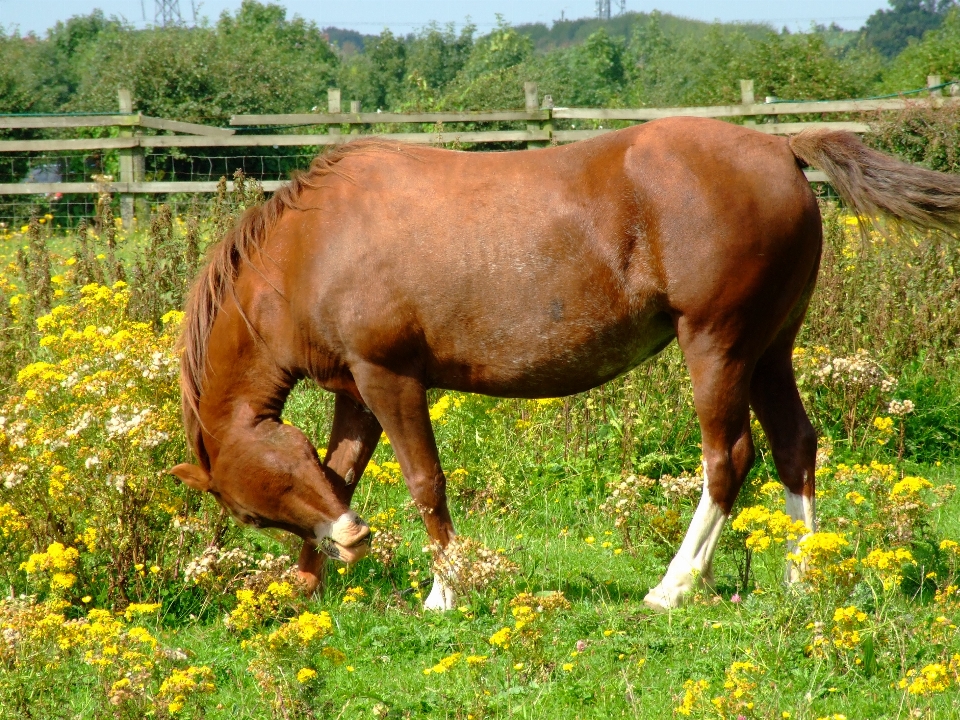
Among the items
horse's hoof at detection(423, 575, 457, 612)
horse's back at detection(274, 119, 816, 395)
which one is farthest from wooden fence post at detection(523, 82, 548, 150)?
horse's hoof at detection(423, 575, 457, 612)

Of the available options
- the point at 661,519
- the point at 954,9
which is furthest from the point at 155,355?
the point at 954,9

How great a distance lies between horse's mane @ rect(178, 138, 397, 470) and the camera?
4898mm

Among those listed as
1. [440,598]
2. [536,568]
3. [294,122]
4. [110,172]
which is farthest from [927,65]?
[440,598]

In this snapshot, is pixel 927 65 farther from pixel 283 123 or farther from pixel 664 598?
pixel 664 598

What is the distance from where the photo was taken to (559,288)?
4547 millimetres

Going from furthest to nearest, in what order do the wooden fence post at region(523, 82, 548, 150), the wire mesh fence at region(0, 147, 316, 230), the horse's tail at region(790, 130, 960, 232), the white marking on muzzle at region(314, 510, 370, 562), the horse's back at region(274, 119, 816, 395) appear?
the wire mesh fence at region(0, 147, 316, 230) → the wooden fence post at region(523, 82, 548, 150) → the white marking on muzzle at region(314, 510, 370, 562) → the horse's tail at region(790, 130, 960, 232) → the horse's back at region(274, 119, 816, 395)

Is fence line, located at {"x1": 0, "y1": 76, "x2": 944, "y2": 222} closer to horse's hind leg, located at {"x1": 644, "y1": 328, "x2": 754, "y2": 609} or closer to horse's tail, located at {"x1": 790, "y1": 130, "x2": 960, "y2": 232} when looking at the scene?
horse's tail, located at {"x1": 790, "y1": 130, "x2": 960, "y2": 232}

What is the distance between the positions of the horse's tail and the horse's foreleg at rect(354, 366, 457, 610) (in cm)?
205

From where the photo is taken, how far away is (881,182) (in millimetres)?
4559

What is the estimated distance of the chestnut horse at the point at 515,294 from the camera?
14.5ft

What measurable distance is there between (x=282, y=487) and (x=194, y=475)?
422 mm

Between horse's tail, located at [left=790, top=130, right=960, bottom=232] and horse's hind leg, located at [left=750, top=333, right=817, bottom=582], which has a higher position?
horse's tail, located at [left=790, top=130, right=960, bottom=232]

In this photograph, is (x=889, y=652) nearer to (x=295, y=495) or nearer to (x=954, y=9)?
(x=295, y=495)

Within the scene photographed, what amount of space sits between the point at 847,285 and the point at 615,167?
148 inches
